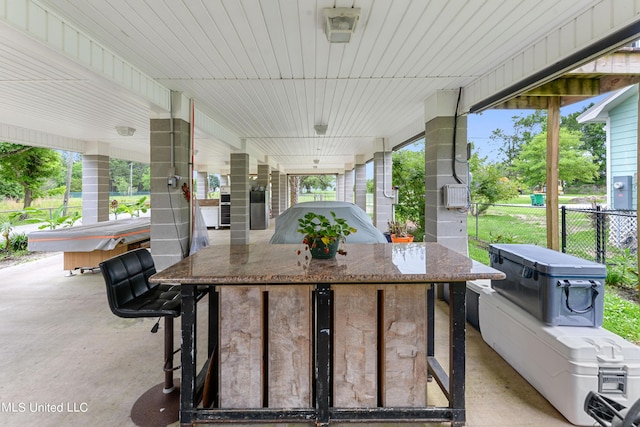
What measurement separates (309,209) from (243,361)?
3172 mm

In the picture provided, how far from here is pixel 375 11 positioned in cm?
243

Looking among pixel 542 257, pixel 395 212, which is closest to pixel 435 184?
pixel 542 257

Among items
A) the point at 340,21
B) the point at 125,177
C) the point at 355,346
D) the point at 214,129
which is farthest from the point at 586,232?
the point at 125,177

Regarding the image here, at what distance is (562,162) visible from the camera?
1040cm

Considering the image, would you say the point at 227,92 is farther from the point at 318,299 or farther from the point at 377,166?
the point at 377,166

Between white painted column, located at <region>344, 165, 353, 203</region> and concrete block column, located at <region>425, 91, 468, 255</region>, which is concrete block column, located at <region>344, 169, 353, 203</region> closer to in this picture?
white painted column, located at <region>344, 165, 353, 203</region>

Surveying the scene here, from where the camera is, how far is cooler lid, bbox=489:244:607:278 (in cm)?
233

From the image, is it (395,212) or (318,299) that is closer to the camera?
(318,299)

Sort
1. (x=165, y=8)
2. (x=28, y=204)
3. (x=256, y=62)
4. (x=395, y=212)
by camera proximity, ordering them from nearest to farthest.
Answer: (x=165, y=8) → (x=256, y=62) → (x=395, y=212) → (x=28, y=204)

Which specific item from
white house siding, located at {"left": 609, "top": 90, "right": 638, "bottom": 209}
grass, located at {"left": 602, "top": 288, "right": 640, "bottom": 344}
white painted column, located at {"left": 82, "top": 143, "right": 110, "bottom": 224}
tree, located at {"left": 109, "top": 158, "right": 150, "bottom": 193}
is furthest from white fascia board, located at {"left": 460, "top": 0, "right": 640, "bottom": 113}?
tree, located at {"left": 109, "top": 158, "right": 150, "bottom": 193}

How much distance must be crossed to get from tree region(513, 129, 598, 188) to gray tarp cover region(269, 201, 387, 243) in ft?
27.9

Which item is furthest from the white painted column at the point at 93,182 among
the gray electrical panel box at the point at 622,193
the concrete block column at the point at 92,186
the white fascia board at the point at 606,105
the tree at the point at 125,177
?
the tree at the point at 125,177

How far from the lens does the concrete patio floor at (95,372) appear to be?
2.18m

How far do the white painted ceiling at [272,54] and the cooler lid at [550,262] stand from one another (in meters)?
1.70
